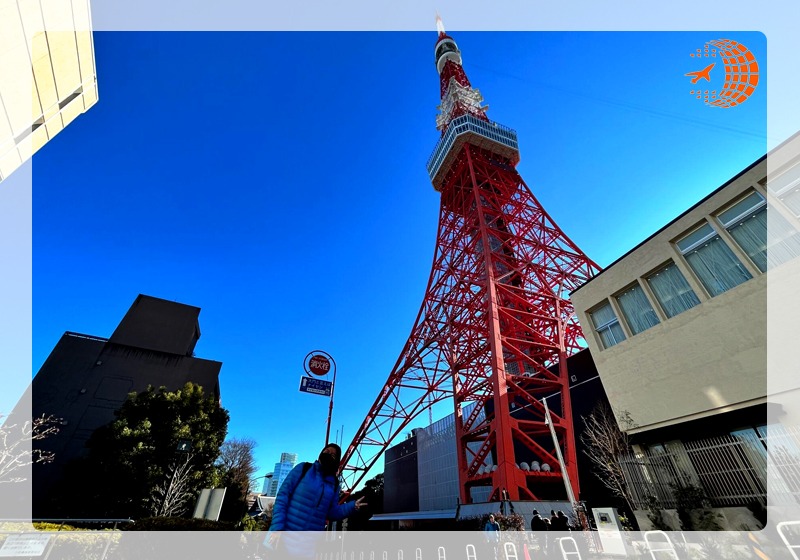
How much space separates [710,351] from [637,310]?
7.53ft

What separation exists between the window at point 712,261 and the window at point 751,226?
280 millimetres

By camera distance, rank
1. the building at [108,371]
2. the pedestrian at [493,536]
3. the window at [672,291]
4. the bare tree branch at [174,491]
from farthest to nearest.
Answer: the building at [108,371]
the bare tree branch at [174,491]
the window at [672,291]
the pedestrian at [493,536]

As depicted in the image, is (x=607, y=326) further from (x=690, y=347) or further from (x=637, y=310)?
(x=690, y=347)

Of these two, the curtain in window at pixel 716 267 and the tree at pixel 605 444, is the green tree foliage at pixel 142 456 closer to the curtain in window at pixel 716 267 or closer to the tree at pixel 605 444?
the tree at pixel 605 444

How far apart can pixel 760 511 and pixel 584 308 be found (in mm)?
6216

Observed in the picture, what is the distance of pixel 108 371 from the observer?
25.2 meters

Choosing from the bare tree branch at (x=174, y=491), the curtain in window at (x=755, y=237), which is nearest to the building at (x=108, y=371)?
the bare tree branch at (x=174, y=491)

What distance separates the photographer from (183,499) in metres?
17.6

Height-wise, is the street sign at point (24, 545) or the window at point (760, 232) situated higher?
the window at point (760, 232)

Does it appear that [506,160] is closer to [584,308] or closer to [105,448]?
[584,308]

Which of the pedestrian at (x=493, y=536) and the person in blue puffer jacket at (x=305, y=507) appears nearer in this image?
the person in blue puffer jacket at (x=305, y=507)

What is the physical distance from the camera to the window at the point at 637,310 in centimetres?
977

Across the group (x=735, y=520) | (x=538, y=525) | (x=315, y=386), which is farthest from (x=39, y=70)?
(x=735, y=520)

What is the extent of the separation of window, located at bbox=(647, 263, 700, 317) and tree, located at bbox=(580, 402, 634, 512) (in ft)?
16.8
